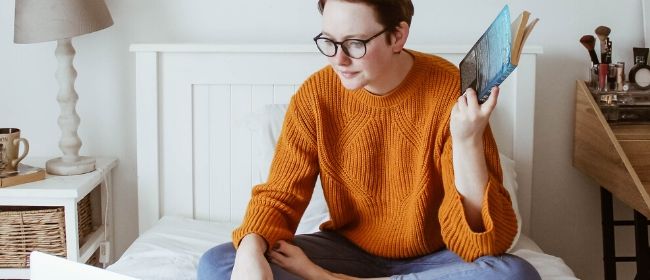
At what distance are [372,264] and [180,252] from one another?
1.71 feet

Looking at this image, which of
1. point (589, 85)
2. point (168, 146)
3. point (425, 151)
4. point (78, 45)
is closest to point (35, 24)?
point (78, 45)

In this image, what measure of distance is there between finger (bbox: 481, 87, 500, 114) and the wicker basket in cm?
122

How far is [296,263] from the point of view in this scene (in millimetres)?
1438

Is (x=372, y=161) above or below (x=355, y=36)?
below

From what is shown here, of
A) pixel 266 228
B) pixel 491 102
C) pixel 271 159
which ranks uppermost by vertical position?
pixel 491 102

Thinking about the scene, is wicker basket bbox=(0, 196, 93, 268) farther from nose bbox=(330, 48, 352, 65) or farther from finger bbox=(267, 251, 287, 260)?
nose bbox=(330, 48, 352, 65)

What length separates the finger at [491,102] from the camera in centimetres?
121

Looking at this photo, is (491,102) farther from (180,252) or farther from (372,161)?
(180,252)

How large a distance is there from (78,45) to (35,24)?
0.88ft

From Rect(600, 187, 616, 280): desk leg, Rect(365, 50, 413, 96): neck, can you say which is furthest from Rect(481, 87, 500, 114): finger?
Rect(600, 187, 616, 280): desk leg

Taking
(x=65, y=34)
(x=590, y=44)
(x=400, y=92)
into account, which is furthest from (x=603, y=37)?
(x=65, y=34)

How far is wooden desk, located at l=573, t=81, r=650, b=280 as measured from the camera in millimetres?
1899

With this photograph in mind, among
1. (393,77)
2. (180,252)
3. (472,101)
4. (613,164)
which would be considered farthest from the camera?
(613,164)

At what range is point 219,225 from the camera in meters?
2.14
